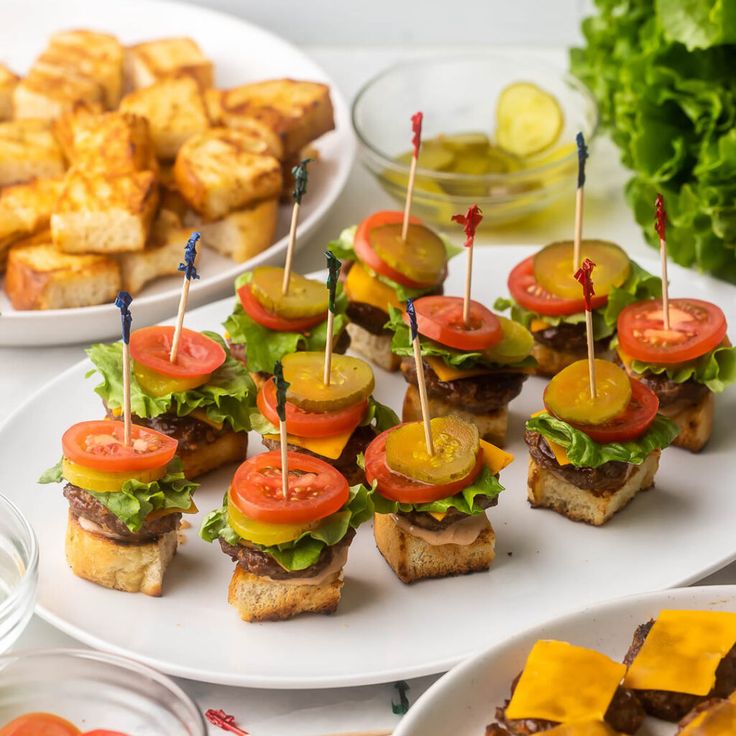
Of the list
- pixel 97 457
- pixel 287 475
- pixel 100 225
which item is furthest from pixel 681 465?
pixel 100 225

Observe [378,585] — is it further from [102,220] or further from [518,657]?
[102,220]

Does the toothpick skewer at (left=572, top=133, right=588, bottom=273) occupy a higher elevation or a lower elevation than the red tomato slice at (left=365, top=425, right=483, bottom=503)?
higher

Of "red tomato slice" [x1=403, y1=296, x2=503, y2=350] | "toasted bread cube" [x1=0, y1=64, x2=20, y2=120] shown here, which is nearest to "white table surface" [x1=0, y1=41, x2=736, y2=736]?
"red tomato slice" [x1=403, y1=296, x2=503, y2=350]

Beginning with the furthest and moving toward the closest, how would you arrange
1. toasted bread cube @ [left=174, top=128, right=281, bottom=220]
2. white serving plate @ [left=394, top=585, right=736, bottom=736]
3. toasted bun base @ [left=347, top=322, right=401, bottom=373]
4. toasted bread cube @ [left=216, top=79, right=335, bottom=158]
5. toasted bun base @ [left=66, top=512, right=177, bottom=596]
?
toasted bread cube @ [left=216, top=79, right=335, bottom=158]
toasted bread cube @ [left=174, top=128, right=281, bottom=220]
toasted bun base @ [left=347, top=322, right=401, bottom=373]
toasted bun base @ [left=66, top=512, right=177, bottom=596]
white serving plate @ [left=394, top=585, right=736, bottom=736]

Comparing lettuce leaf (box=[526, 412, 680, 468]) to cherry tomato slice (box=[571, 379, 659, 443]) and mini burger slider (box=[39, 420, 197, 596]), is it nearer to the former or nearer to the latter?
cherry tomato slice (box=[571, 379, 659, 443])

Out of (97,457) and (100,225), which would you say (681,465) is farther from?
(100,225)
